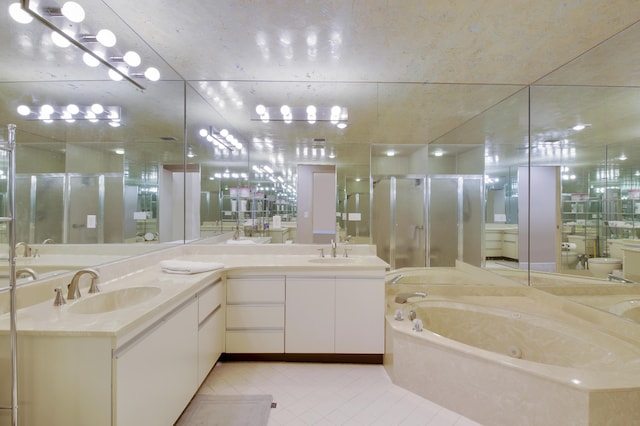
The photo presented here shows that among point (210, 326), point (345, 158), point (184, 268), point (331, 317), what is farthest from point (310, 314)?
point (345, 158)

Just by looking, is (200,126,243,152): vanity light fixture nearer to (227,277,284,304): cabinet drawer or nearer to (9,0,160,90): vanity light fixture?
(9,0,160,90): vanity light fixture

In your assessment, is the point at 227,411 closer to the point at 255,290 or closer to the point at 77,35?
the point at 255,290

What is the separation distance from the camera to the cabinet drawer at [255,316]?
2.10 m

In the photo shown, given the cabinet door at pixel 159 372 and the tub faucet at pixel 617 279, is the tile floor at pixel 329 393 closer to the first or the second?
the cabinet door at pixel 159 372

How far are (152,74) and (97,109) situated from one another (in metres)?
0.59


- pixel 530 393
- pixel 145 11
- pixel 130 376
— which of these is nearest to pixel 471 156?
pixel 530 393

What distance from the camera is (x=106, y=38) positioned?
1.68m

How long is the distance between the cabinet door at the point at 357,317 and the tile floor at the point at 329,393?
0.17 m

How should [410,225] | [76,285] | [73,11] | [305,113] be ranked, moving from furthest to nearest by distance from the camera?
[410,225], [305,113], [73,11], [76,285]

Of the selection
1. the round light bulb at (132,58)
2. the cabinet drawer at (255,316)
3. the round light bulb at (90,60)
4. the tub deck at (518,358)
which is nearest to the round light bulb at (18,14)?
the round light bulb at (90,60)

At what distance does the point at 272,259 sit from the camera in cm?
243

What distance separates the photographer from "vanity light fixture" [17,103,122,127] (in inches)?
49.8

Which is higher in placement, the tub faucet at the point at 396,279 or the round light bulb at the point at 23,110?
the round light bulb at the point at 23,110

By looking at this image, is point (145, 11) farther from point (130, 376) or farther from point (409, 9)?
point (130, 376)
